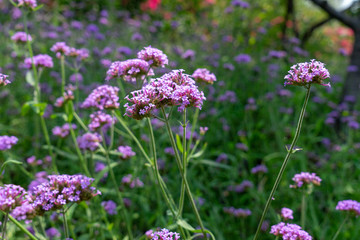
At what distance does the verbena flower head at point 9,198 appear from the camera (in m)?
1.36

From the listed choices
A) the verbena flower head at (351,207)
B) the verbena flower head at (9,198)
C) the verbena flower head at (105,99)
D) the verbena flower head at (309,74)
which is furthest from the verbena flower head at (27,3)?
the verbena flower head at (351,207)

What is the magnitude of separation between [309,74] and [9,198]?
4.24 feet

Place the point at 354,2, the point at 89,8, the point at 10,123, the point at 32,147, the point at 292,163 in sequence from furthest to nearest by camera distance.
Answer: the point at 89,8 → the point at 354,2 → the point at 10,123 → the point at 32,147 → the point at 292,163

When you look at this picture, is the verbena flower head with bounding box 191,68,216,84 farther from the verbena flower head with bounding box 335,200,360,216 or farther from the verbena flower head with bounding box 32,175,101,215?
the verbena flower head with bounding box 335,200,360,216

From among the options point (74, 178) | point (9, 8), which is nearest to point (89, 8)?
point (9, 8)

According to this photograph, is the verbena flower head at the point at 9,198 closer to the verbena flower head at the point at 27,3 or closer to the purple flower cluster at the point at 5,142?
the purple flower cluster at the point at 5,142

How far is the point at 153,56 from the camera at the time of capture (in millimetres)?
1814

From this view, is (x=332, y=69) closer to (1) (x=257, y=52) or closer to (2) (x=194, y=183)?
(1) (x=257, y=52)

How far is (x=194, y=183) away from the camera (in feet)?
10.2

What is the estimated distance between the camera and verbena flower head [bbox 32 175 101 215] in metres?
1.44

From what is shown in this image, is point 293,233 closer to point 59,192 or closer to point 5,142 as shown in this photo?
point 59,192

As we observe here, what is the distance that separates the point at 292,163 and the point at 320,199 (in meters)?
0.41

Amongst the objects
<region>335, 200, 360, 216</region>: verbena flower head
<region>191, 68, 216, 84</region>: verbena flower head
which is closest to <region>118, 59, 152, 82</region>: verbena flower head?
<region>191, 68, 216, 84</region>: verbena flower head

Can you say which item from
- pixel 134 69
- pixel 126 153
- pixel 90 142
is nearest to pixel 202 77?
pixel 134 69
